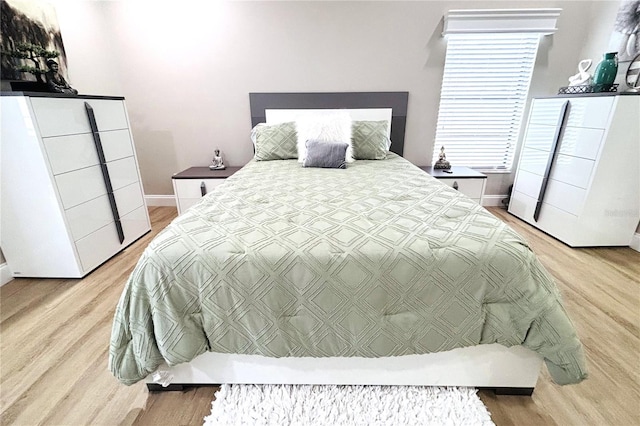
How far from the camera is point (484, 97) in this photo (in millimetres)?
3129

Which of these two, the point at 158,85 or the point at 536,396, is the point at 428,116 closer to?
the point at 536,396

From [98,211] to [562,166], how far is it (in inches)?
151

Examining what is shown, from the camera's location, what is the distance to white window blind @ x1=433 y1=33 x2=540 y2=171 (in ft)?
9.64

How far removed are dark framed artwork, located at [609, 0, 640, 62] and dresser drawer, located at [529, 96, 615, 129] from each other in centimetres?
56

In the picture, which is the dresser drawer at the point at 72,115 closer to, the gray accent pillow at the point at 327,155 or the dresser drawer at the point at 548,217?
the gray accent pillow at the point at 327,155

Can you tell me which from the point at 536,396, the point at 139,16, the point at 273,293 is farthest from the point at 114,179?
the point at 536,396

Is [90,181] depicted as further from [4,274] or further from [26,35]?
[26,35]

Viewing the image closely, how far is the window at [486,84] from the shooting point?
2773 millimetres

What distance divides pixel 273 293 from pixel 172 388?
2.32ft

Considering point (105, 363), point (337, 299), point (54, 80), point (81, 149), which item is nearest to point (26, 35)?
point (54, 80)

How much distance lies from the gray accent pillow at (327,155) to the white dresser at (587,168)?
190 cm

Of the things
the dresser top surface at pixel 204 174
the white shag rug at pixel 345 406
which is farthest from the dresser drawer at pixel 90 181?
the white shag rug at pixel 345 406

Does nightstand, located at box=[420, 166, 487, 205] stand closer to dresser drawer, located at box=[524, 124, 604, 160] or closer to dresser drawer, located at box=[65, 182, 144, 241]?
dresser drawer, located at box=[524, 124, 604, 160]

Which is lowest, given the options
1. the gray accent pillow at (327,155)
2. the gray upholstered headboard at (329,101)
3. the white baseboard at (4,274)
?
the white baseboard at (4,274)
